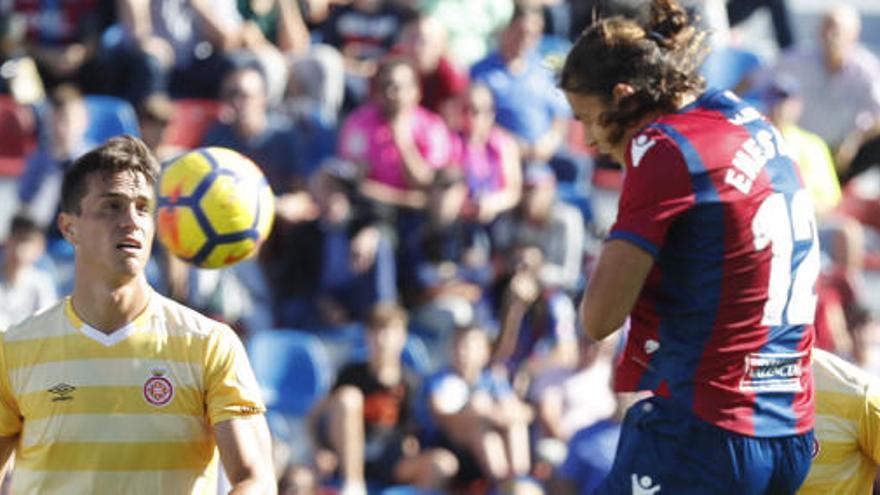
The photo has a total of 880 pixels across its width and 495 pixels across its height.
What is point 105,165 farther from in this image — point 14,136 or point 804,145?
point 804,145

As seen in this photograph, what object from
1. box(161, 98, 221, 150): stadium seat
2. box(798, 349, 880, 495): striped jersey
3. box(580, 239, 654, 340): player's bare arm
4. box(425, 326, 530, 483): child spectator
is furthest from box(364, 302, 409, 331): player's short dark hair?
box(580, 239, 654, 340): player's bare arm

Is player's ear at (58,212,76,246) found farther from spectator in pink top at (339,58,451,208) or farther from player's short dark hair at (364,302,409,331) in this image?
spectator in pink top at (339,58,451,208)

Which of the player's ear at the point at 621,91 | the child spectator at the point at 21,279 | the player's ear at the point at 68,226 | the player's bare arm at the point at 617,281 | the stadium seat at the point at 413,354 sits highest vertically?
the player's ear at the point at 621,91

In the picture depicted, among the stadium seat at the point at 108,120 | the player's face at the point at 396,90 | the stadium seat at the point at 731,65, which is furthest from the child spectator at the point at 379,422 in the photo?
the stadium seat at the point at 731,65

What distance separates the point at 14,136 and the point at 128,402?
264 inches

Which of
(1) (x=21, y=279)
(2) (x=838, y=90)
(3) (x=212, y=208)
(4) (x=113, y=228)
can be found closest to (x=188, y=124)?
(1) (x=21, y=279)

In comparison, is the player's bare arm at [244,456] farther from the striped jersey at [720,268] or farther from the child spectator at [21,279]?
the child spectator at [21,279]

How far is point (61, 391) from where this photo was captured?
4836 mm

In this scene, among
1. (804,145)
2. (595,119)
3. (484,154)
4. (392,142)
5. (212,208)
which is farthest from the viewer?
(804,145)

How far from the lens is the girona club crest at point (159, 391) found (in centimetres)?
482

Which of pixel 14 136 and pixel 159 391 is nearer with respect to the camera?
pixel 159 391

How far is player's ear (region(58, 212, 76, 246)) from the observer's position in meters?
4.99

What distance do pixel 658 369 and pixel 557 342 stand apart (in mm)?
6469

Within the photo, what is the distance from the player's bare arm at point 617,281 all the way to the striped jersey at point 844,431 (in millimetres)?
1037
